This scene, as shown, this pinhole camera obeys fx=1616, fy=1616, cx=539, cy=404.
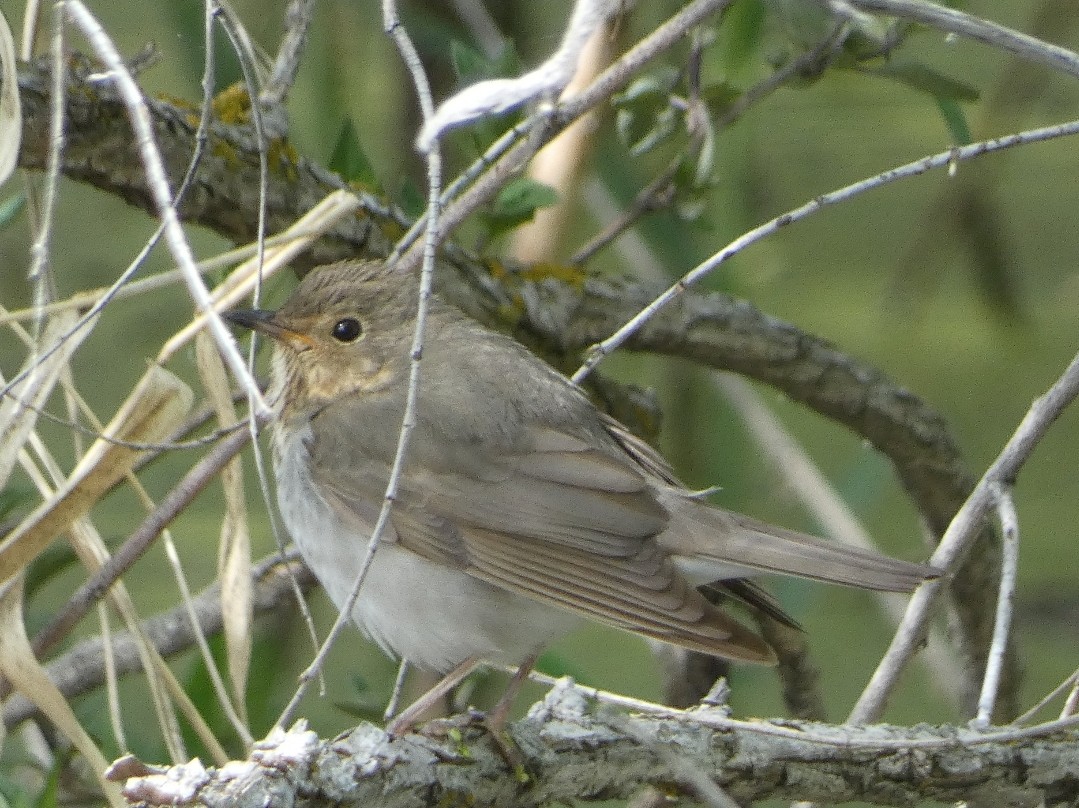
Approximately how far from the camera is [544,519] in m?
3.09

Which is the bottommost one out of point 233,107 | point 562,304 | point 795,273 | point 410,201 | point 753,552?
point 795,273

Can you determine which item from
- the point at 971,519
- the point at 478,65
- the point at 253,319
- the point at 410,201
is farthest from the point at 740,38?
the point at 971,519

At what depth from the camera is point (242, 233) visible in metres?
3.26

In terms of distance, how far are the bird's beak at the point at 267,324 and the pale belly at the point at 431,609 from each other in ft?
1.68

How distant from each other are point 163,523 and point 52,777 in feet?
1.65

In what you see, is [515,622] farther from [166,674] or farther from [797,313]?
[797,313]

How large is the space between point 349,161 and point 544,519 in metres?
1.02

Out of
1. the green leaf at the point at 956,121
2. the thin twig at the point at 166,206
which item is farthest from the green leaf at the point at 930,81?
the thin twig at the point at 166,206

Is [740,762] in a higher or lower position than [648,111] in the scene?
lower

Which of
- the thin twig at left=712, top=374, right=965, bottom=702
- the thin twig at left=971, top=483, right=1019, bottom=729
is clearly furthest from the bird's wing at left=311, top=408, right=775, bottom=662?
the thin twig at left=712, top=374, right=965, bottom=702

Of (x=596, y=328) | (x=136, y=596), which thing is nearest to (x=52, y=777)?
(x=596, y=328)

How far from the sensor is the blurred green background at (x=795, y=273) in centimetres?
472

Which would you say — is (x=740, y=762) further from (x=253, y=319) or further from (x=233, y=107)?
(x=233, y=107)

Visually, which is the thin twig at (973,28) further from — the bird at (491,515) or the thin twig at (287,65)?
the thin twig at (287,65)
